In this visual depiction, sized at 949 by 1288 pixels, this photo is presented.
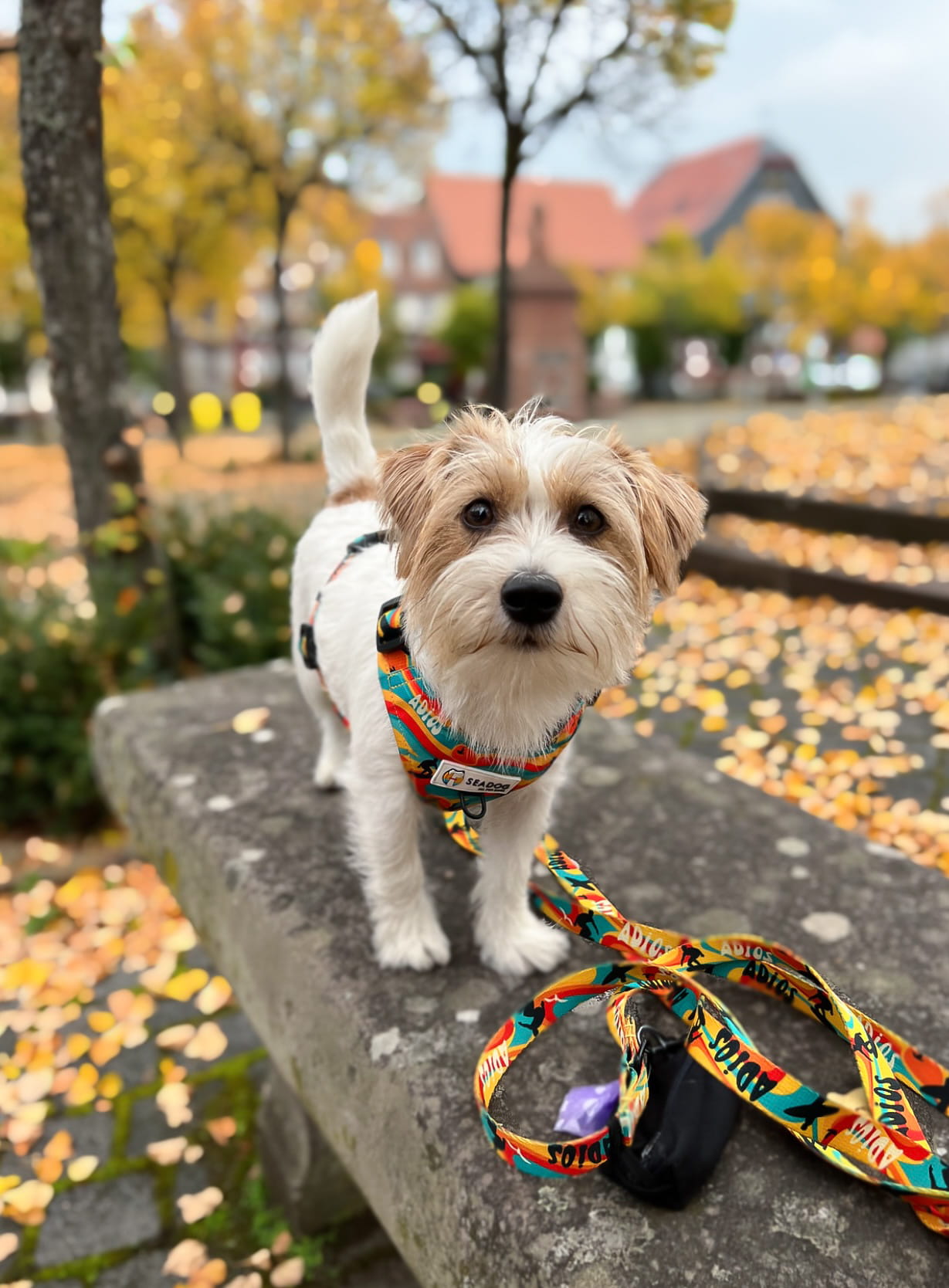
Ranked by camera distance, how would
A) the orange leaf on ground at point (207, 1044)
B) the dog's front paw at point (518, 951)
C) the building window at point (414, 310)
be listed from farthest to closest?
the building window at point (414, 310), the orange leaf on ground at point (207, 1044), the dog's front paw at point (518, 951)

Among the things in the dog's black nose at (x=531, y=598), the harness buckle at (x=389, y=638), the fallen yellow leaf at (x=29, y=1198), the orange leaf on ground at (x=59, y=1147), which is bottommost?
the orange leaf on ground at (x=59, y=1147)

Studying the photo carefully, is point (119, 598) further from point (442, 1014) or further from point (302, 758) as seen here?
point (442, 1014)

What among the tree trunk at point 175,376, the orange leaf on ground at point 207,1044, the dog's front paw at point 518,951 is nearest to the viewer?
the dog's front paw at point 518,951

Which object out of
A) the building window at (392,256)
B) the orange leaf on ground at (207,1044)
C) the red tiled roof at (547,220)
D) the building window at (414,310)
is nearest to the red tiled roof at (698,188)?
the red tiled roof at (547,220)

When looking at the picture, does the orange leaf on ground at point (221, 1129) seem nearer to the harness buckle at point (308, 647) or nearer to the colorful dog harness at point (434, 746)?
the harness buckle at point (308, 647)

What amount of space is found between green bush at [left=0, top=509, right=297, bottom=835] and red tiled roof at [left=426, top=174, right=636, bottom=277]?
50.4 m

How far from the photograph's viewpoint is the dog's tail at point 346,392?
2.70m

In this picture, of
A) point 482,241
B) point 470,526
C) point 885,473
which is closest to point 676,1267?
point 470,526

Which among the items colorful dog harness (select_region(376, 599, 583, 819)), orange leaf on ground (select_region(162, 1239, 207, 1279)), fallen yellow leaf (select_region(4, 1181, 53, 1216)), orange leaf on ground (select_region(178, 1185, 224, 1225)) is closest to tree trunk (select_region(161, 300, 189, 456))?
fallen yellow leaf (select_region(4, 1181, 53, 1216))

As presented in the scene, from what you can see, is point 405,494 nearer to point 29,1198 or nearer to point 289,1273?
point 289,1273

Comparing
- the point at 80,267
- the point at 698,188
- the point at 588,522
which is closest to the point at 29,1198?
the point at 588,522

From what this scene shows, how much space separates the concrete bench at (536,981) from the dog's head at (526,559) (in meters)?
0.84

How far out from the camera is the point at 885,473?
31.3 feet

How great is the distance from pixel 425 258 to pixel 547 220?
1128cm
